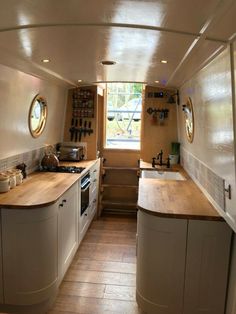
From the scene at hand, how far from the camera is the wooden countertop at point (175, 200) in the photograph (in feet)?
7.35

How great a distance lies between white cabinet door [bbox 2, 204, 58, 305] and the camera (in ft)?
7.72

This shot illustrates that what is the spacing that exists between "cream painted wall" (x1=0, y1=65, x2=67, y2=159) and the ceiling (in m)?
0.22

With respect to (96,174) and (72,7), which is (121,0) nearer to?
(72,7)

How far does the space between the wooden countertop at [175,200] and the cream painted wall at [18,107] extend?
1432 millimetres

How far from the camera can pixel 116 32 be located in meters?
1.69

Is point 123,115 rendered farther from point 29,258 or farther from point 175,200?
point 29,258

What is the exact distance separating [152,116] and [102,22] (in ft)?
10.4

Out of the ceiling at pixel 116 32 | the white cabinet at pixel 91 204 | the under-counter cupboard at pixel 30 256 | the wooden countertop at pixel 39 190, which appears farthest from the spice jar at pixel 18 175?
the ceiling at pixel 116 32

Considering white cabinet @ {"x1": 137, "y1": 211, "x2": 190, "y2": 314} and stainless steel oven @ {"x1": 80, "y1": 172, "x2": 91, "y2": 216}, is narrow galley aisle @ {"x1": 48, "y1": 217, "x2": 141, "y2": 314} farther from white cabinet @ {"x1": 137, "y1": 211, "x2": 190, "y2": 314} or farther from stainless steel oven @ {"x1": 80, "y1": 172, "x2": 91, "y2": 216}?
stainless steel oven @ {"x1": 80, "y1": 172, "x2": 91, "y2": 216}

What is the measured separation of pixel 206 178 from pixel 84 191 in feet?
5.32

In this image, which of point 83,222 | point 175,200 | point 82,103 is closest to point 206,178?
point 175,200

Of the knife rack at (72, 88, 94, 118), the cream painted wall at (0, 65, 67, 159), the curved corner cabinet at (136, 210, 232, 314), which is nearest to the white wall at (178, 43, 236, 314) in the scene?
the curved corner cabinet at (136, 210, 232, 314)

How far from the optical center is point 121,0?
1226mm

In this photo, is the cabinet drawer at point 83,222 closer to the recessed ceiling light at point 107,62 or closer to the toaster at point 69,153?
the toaster at point 69,153
